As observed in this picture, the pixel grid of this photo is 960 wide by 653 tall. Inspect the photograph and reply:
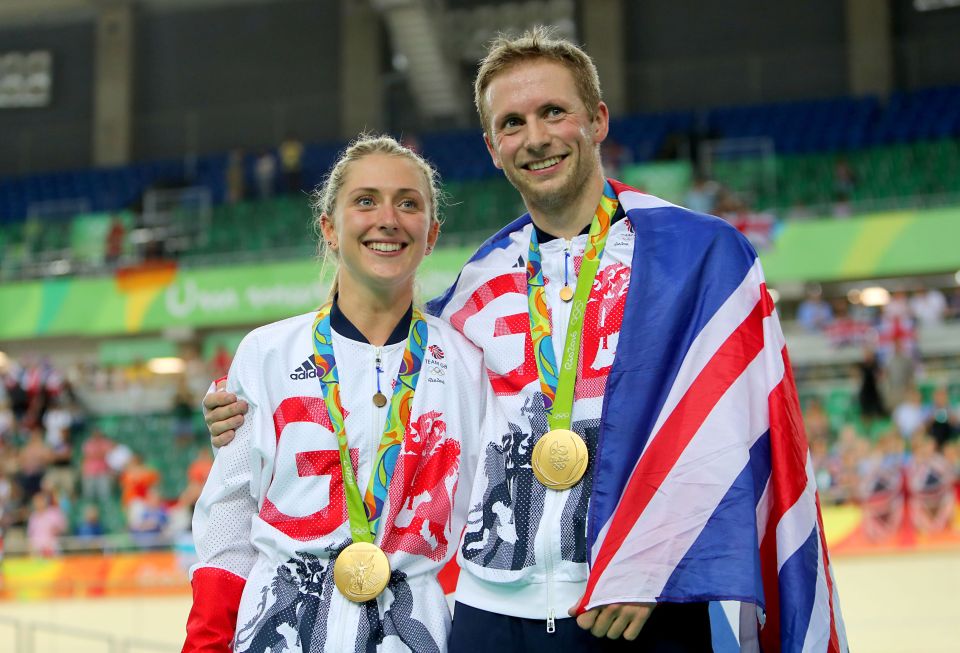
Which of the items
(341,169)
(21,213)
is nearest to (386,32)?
(21,213)

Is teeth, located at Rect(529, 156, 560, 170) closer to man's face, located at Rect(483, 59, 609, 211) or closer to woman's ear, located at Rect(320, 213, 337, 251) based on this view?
man's face, located at Rect(483, 59, 609, 211)

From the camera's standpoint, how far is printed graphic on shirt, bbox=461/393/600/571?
2186mm

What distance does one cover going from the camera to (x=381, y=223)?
8.08 feet

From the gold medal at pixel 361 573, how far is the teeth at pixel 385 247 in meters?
0.62

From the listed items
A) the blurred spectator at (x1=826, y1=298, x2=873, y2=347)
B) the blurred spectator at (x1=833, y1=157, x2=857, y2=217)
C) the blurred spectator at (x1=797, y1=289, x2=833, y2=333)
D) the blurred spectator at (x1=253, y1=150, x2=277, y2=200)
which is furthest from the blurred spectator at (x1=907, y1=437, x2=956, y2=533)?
the blurred spectator at (x1=253, y1=150, x2=277, y2=200)

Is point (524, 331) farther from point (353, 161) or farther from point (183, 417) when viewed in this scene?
point (183, 417)

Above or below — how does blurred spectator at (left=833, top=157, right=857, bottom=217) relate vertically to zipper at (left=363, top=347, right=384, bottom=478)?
above

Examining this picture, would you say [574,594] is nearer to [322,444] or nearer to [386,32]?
[322,444]

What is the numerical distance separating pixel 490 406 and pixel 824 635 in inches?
30.5

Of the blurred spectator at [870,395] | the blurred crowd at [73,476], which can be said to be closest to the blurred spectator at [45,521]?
the blurred crowd at [73,476]

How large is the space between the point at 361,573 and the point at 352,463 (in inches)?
9.1

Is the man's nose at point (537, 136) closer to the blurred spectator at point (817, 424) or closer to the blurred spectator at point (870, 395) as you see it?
the blurred spectator at point (817, 424)

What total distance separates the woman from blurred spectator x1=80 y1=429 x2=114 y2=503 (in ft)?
33.3

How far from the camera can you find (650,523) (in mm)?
2141
